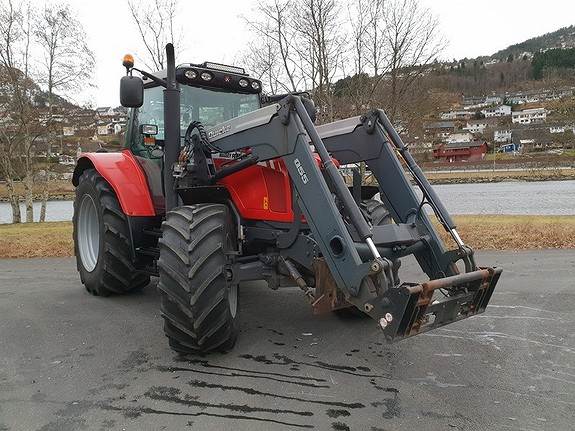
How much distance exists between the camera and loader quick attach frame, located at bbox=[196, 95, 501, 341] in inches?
138

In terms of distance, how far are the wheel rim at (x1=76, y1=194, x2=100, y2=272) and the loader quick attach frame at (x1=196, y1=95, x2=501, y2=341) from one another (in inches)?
101

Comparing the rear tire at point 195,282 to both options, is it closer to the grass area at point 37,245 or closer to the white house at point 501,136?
the grass area at point 37,245

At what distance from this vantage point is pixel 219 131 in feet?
15.8

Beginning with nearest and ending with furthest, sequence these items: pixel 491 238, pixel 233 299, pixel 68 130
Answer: pixel 233 299 → pixel 491 238 → pixel 68 130

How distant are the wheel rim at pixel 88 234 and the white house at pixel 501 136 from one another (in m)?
111

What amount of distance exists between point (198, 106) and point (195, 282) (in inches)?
91.3

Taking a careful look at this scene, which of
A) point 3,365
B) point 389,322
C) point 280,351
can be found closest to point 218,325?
point 280,351

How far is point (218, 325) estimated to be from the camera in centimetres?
409

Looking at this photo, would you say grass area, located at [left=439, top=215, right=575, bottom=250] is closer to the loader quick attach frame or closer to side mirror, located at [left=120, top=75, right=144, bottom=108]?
the loader quick attach frame

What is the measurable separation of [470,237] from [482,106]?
179316 mm

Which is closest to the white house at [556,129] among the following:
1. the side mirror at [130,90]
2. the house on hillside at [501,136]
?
the house on hillside at [501,136]

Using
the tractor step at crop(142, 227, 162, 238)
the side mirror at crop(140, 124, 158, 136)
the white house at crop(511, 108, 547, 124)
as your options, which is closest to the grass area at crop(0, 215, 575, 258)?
the tractor step at crop(142, 227, 162, 238)

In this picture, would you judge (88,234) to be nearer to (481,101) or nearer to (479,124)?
(479,124)

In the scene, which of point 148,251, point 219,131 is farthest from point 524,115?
point 219,131
